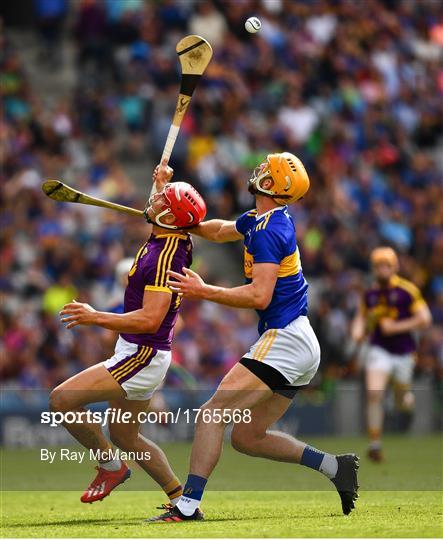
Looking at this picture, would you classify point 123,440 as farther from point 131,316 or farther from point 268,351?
point 268,351

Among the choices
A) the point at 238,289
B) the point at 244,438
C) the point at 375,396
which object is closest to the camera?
the point at 238,289

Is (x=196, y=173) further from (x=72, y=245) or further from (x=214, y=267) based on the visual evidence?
(x=72, y=245)

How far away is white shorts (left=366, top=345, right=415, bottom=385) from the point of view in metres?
16.7

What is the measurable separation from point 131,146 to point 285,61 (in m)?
3.84

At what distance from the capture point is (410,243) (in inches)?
932

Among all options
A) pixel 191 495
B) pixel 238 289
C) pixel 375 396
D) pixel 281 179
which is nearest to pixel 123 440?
pixel 191 495

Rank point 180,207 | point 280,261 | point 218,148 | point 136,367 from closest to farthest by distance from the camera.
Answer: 1. point 280,261
2. point 136,367
3. point 180,207
4. point 218,148

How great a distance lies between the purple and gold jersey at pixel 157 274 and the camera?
10055 millimetres

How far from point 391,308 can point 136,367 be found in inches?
280

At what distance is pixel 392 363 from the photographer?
16828 mm

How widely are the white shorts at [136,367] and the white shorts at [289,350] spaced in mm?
697

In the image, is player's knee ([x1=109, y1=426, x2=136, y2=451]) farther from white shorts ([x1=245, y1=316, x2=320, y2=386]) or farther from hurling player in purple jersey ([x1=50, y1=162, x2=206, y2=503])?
white shorts ([x1=245, y1=316, x2=320, y2=386])

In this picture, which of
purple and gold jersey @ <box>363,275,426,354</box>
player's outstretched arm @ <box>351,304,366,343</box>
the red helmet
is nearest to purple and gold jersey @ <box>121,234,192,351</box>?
the red helmet

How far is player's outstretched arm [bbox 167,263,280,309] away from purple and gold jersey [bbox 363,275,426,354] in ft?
23.6
